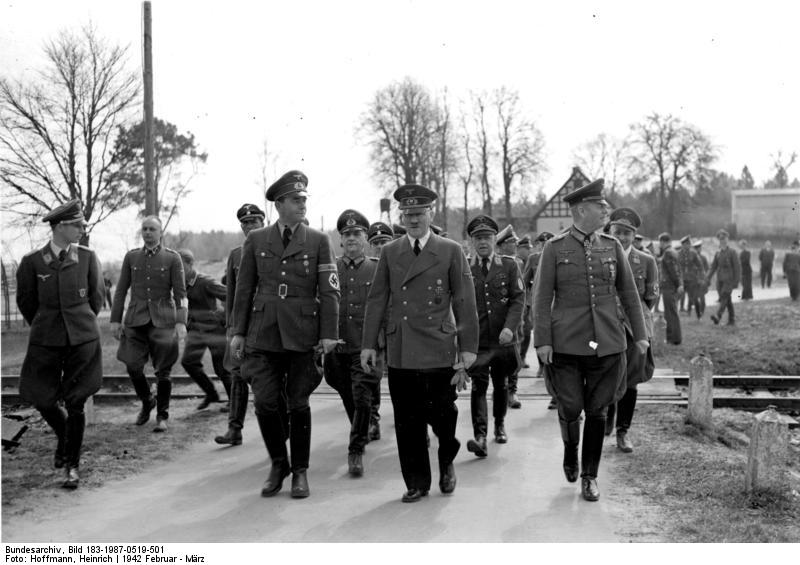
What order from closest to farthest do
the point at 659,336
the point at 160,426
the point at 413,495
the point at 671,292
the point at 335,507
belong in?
the point at 335,507 → the point at 413,495 → the point at 160,426 → the point at 659,336 → the point at 671,292

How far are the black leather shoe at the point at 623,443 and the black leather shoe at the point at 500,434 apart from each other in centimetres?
108

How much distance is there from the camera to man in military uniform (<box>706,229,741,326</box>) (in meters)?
18.3

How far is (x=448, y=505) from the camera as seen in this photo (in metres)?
5.42

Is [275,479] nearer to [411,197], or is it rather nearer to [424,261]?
[424,261]

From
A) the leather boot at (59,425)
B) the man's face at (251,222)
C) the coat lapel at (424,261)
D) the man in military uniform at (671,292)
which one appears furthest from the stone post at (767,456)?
→ the man in military uniform at (671,292)

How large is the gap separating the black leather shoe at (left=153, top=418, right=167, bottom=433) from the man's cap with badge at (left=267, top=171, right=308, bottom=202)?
373cm

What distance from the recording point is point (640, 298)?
23.9 ft

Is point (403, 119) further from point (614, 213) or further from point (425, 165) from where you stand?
point (614, 213)

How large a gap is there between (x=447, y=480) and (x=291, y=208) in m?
2.42

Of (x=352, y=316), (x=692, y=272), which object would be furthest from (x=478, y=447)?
(x=692, y=272)

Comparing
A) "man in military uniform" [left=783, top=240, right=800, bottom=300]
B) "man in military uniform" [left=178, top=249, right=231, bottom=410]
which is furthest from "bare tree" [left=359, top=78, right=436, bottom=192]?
"man in military uniform" [left=178, top=249, right=231, bottom=410]

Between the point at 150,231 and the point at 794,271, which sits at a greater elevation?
the point at 150,231

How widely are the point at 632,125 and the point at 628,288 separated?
164 ft

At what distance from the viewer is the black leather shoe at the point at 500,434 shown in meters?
7.47
